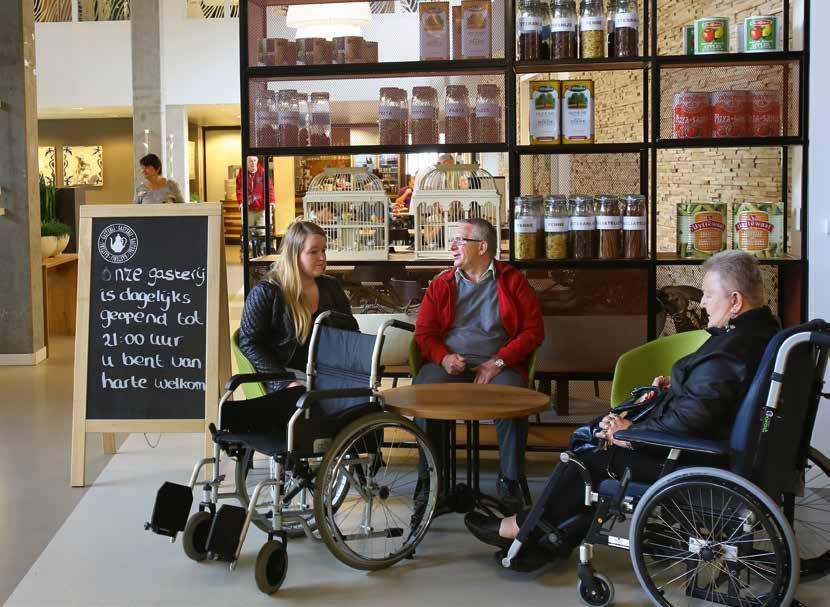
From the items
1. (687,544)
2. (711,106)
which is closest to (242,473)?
(687,544)

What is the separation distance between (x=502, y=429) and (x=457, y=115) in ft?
5.37

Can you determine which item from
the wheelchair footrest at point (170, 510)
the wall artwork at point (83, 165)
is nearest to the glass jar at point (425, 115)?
the wheelchair footrest at point (170, 510)

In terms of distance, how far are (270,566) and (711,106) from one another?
2.96 metres

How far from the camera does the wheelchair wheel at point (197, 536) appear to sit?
11.9ft

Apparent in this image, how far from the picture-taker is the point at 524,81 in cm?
1289

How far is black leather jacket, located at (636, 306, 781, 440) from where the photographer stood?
10.1 ft

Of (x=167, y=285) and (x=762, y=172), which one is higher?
(x=762, y=172)

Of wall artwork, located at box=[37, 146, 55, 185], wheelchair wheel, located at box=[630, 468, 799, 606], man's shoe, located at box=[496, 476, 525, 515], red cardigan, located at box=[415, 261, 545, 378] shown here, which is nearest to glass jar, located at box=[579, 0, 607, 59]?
red cardigan, located at box=[415, 261, 545, 378]

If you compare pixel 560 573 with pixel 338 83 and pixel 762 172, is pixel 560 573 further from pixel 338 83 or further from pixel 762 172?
pixel 762 172

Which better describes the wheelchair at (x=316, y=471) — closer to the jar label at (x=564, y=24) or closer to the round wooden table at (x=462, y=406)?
the round wooden table at (x=462, y=406)

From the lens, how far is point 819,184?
4758mm

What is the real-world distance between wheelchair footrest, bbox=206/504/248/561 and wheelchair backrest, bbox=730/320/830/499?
1568mm

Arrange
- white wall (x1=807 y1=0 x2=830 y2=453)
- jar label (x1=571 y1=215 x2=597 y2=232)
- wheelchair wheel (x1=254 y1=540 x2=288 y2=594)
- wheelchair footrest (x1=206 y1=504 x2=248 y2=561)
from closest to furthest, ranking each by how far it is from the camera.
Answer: wheelchair wheel (x1=254 y1=540 x2=288 y2=594) → wheelchair footrest (x1=206 y1=504 x2=248 y2=561) → white wall (x1=807 y1=0 x2=830 y2=453) → jar label (x1=571 y1=215 x2=597 y2=232)

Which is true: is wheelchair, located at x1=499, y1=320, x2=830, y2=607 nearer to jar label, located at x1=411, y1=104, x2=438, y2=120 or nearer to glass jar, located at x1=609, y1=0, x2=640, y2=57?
glass jar, located at x1=609, y1=0, x2=640, y2=57
